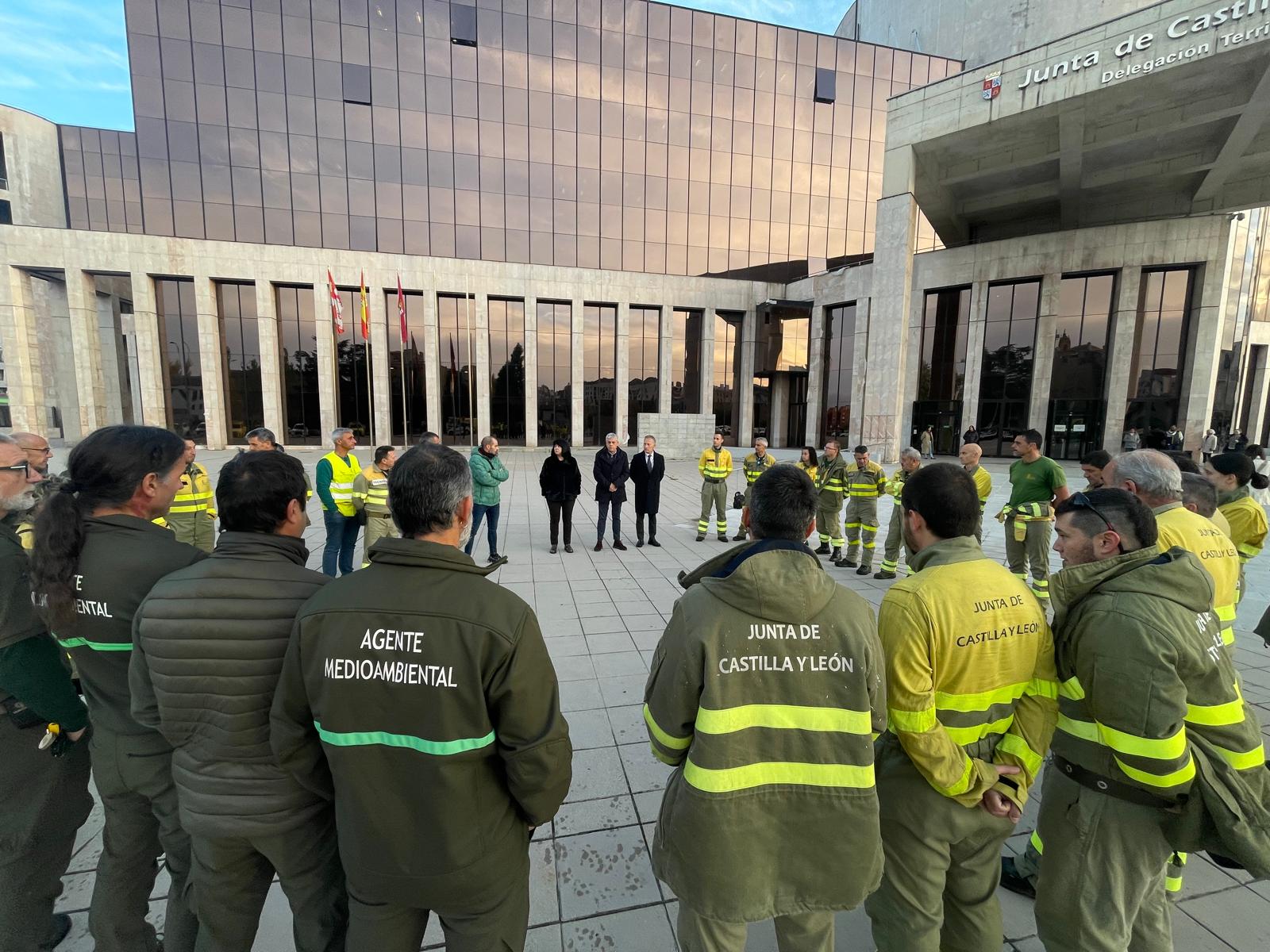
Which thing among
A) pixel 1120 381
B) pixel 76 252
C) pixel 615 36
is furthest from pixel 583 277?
pixel 1120 381

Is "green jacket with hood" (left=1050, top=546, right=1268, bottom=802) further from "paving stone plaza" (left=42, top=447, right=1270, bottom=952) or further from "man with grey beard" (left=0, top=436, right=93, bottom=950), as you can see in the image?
"man with grey beard" (left=0, top=436, right=93, bottom=950)

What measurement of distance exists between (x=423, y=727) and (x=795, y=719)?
1.04m

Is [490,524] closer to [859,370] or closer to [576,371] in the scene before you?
[576,371]

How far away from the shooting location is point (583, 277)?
26.4m

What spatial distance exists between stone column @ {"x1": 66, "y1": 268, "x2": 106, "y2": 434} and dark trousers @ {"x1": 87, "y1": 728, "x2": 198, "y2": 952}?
28571 millimetres

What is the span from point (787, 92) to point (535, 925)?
34612 mm

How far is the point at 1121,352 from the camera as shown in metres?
20.5

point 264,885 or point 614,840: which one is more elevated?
point 264,885

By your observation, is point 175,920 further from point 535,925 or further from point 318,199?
point 318,199

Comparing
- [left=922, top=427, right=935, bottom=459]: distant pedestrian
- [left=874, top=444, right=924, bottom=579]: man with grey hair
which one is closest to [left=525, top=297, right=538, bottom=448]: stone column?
[left=922, top=427, right=935, bottom=459]: distant pedestrian

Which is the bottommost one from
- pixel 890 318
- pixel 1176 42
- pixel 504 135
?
pixel 890 318

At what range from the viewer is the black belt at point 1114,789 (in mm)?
1764

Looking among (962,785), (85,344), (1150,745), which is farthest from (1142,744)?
(85,344)

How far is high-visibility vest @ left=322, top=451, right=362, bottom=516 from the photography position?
20.8 feet
